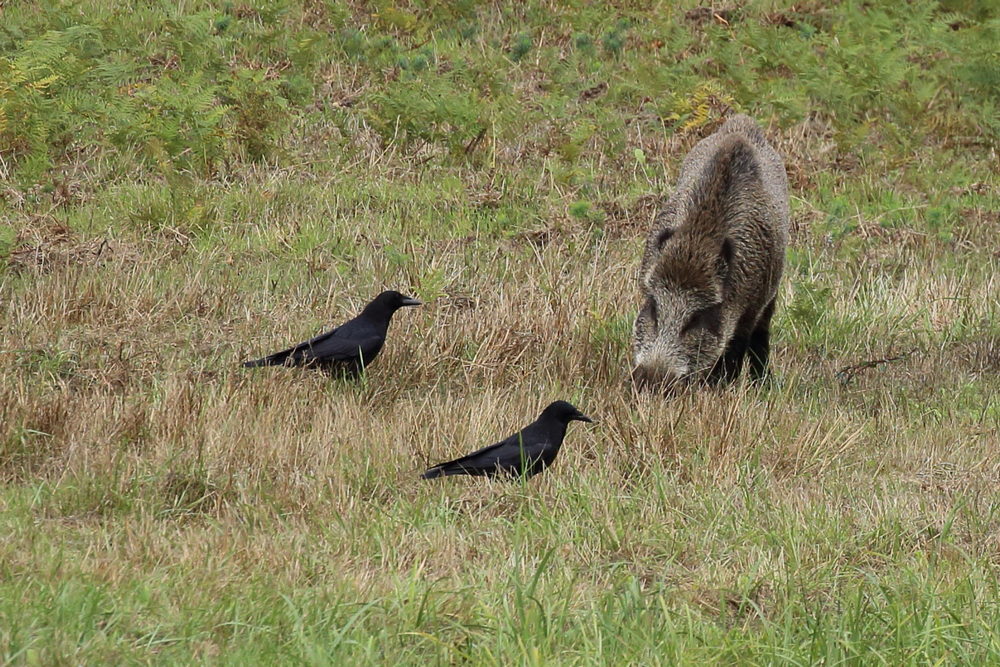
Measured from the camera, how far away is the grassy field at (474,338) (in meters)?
4.52

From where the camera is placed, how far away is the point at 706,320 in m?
7.93

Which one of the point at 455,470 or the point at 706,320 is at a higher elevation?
the point at 455,470

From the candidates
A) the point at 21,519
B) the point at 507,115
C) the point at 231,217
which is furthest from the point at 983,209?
the point at 21,519

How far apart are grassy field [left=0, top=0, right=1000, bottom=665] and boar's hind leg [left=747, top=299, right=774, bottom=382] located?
0.62 feet

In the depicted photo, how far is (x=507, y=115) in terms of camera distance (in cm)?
1299

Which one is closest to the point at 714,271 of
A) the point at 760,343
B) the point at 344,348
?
the point at 760,343

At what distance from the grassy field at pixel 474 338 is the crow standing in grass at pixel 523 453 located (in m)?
0.10

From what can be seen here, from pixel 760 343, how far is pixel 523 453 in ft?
10.4

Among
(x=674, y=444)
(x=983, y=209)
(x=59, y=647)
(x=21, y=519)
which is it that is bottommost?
(x=983, y=209)

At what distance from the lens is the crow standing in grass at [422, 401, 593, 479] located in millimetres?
5922

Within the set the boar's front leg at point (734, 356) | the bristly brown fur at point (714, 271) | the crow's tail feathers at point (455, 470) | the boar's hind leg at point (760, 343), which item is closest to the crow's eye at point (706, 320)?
the bristly brown fur at point (714, 271)

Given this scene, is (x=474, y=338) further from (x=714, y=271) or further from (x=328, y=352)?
(x=714, y=271)

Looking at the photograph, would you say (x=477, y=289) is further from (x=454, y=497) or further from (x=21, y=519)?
(x=21, y=519)

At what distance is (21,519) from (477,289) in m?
4.44
